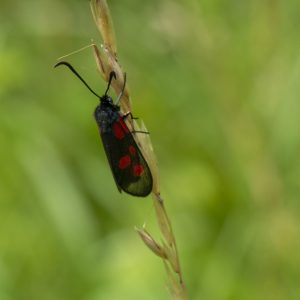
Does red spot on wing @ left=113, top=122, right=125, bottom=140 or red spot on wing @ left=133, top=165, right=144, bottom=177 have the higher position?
Answer: red spot on wing @ left=113, top=122, right=125, bottom=140

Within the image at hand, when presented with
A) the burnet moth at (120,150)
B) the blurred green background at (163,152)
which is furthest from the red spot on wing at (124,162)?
the blurred green background at (163,152)

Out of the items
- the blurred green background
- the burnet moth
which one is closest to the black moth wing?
the burnet moth

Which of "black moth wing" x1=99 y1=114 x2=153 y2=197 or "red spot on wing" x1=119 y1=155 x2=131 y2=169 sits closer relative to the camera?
"black moth wing" x1=99 y1=114 x2=153 y2=197

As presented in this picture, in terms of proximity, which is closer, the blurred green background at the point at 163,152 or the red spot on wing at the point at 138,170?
the red spot on wing at the point at 138,170

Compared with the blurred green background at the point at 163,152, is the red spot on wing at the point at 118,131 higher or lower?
higher

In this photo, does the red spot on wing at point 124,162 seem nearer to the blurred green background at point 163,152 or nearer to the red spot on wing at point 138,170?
the red spot on wing at point 138,170

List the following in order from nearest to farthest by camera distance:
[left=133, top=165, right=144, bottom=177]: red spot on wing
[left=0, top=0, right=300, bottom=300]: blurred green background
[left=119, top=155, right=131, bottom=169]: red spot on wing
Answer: [left=133, top=165, right=144, bottom=177]: red spot on wing
[left=119, top=155, right=131, bottom=169]: red spot on wing
[left=0, top=0, right=300, bottom=300]: blurred green background

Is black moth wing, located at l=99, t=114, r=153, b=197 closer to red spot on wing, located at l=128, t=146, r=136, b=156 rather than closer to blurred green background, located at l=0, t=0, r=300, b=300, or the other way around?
red spot on wing, located at l=128, t=146, r=136, b=156

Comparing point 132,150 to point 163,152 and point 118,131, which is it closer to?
point 118,131

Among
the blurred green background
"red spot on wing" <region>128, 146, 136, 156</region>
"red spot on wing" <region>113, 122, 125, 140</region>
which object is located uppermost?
"red spot on wing" <region>113, 122, 125, 140</region>
